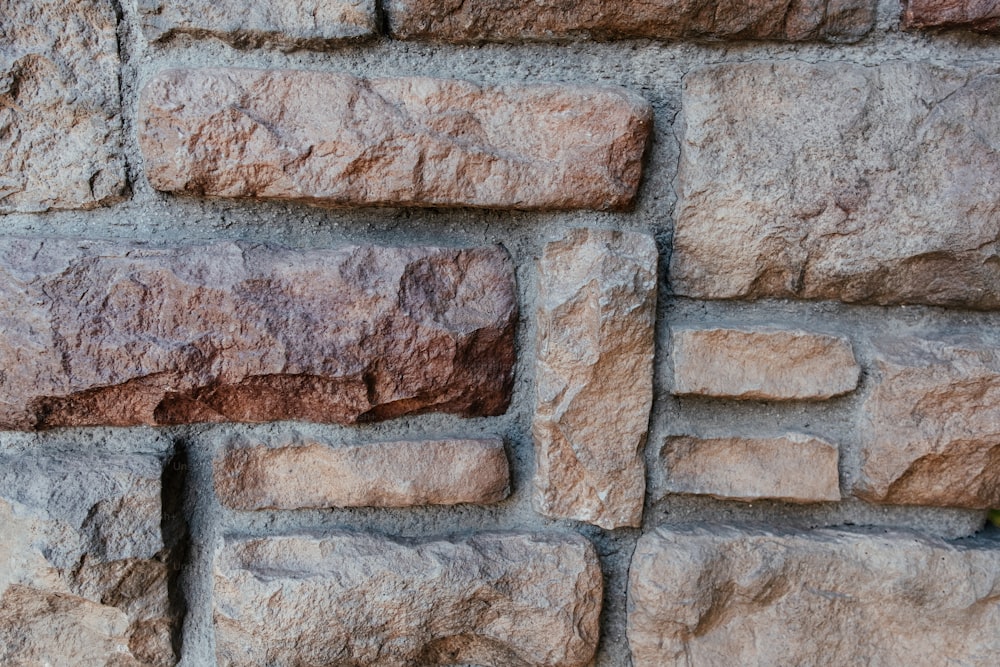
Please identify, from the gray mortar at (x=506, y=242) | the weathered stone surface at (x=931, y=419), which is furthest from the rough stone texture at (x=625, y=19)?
the weathered stone surface at (x=931, y=419)

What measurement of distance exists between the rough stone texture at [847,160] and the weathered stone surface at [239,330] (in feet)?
0.74

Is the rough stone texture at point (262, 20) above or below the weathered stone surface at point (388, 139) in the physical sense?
above

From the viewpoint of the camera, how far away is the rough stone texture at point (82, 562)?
2.14 feet

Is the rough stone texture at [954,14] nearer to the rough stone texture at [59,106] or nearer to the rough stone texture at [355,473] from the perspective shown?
the rough stone texture at [355,473]

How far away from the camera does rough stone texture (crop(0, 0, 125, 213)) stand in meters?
0.63

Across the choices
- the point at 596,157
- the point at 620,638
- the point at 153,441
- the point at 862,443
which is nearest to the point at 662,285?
the point at 596,157

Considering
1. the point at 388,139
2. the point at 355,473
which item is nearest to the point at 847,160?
the point at 388,139

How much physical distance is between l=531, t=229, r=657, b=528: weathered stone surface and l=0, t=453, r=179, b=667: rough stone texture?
365mm

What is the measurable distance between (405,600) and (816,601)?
1.29ft

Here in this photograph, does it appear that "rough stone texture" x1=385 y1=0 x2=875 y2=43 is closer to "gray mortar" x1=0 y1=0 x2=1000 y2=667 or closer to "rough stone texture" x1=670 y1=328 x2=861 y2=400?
"gray mortar" x1=0 y1=0 x2=1000 y2=667

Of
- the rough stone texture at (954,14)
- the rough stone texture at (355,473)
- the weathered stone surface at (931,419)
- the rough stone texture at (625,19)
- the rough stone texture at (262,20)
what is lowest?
the rough stone texture at (355,473)

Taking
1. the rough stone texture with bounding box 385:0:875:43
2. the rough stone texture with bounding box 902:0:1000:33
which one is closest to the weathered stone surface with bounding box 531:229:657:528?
the rough stone texture with bounding box 385:0:875:43

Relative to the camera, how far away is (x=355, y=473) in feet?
2.27

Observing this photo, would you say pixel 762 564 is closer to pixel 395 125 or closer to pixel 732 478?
pixel 732 478
